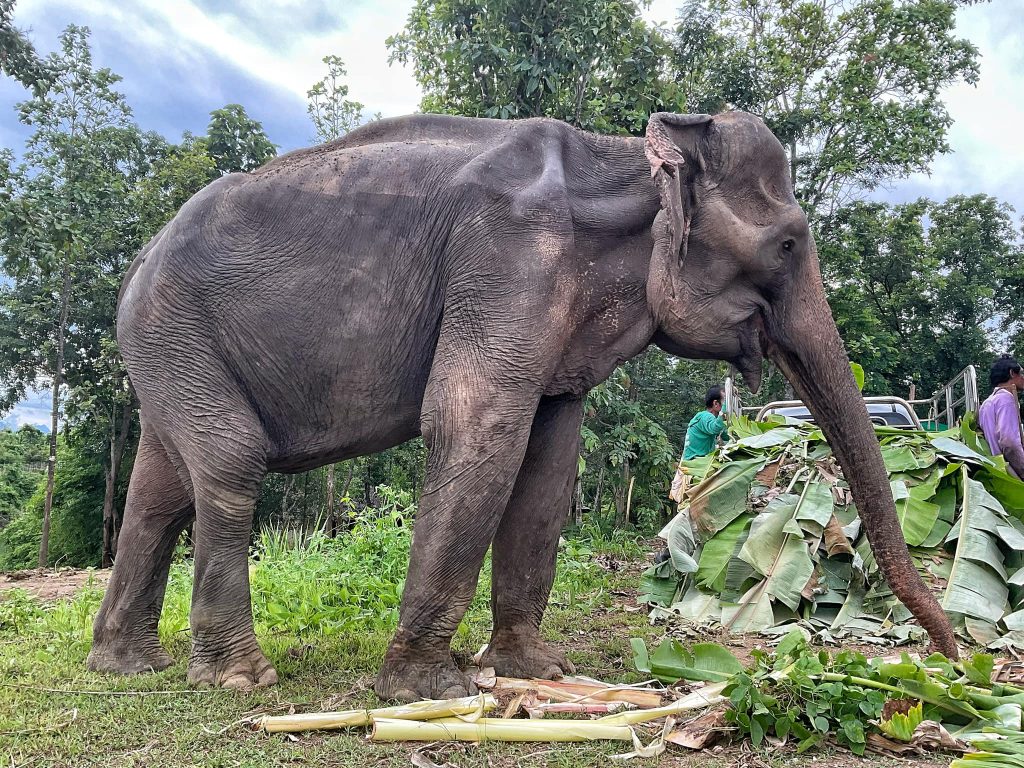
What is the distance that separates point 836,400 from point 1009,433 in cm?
261

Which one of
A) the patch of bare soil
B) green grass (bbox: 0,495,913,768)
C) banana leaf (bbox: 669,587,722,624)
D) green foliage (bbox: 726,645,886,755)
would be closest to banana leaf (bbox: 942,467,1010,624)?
banana leaf (bbox: 669,587,722,624)

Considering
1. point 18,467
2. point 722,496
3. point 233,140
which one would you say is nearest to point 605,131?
point 722,496

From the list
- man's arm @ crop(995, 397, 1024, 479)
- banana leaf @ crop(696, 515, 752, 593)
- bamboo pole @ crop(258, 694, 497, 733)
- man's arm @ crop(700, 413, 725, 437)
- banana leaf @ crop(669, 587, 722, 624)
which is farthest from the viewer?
man's arm @ crop(700, 413, 725, 437)

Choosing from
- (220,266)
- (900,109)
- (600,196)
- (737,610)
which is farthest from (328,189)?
(900,109)

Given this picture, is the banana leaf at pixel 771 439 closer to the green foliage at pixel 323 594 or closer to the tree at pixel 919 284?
the green foliage at pixel 323 594

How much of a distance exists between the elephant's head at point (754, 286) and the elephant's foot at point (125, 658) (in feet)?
8.08

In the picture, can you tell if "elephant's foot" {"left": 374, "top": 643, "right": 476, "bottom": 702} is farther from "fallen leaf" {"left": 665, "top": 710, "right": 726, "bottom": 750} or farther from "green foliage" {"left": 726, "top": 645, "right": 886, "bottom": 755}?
"green foliage" {"left": 726, "top": 645, "right": 886, "bottom": 755}

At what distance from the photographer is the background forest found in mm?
8328

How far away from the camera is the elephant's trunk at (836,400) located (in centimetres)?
310

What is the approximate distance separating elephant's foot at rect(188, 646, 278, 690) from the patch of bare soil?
3.15m

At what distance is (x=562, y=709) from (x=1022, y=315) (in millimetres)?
23352

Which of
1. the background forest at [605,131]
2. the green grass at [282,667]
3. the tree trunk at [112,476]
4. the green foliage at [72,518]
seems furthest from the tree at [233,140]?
the green grass at [282,667]

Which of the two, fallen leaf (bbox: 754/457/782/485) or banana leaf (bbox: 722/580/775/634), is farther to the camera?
fallen leaf (bbox: 754/457/782/485)

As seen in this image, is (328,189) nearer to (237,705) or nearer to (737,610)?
(237,705)
